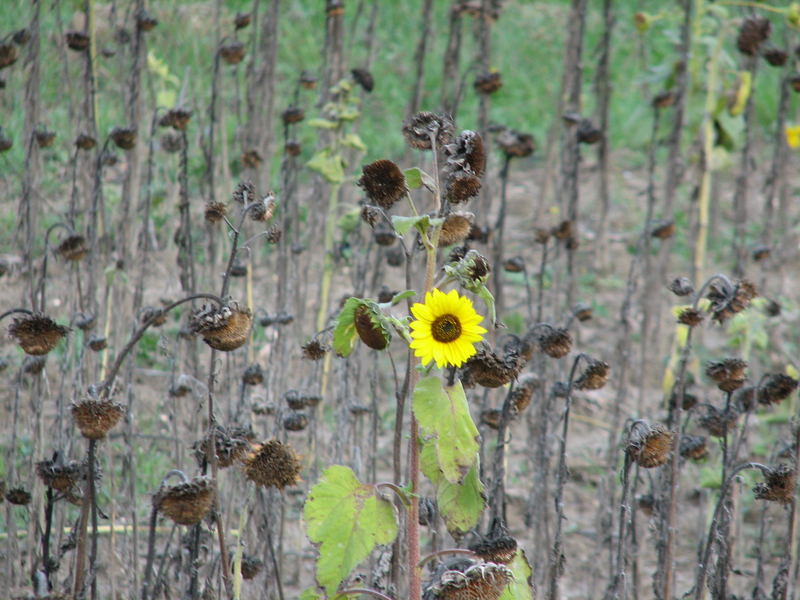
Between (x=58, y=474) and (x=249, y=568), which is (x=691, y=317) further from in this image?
(x=58, y=474)

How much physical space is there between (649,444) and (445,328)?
48 centimetres

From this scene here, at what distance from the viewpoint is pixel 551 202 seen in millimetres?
5773

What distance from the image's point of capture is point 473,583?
1335 millimetres

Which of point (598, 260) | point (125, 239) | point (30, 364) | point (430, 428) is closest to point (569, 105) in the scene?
point (598, 260)

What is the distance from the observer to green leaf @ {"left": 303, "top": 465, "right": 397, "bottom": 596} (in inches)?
54.7

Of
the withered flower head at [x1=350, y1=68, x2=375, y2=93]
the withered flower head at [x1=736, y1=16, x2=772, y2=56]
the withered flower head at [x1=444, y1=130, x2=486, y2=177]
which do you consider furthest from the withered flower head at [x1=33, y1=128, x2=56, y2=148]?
the withered flower head at [x1=736, y1=16, x2=772, y2=56]

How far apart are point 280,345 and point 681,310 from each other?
4.35 ft

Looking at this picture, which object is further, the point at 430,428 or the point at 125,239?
the point at 125,239

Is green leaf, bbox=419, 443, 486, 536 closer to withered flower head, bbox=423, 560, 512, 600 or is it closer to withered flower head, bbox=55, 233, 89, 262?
withered flower head, bbox=423, 560, 512, 600

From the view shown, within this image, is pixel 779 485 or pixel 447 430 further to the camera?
pixel 779 485

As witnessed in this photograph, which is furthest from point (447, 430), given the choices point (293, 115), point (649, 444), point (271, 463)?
point (293, 115)

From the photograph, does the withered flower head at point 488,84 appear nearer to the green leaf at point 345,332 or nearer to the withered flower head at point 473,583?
the green leaf at point 345,332

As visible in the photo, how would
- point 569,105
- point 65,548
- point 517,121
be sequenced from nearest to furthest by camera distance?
point 65,548
point 569,105
point 517,121

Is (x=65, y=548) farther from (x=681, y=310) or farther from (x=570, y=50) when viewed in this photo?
(x=570, y=50)
